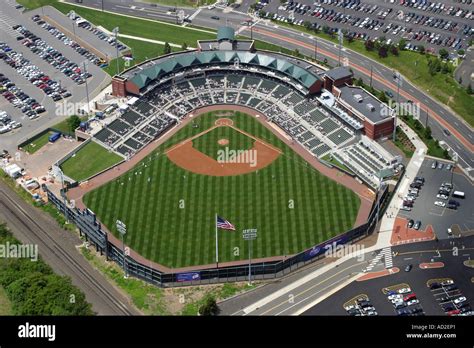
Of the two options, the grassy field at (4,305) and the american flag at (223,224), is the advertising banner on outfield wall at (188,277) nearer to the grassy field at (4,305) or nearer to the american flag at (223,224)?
the american flag at (223,224)

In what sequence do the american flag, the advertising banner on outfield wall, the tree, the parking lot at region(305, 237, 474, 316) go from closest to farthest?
the tree, the parking lot at region(305, 237, 474, 316), the american flag, the advertising banner on outfield wall

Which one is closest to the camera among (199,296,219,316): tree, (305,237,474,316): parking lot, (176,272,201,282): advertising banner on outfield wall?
(199,296,219,316): tree

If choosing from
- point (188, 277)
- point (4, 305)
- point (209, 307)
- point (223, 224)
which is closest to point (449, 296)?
point (223, 224)

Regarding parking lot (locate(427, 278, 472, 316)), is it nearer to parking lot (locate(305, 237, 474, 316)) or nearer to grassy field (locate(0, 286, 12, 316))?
parking lot (locate(305, 237, 474, 316))

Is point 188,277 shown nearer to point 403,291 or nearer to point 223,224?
point 223,224

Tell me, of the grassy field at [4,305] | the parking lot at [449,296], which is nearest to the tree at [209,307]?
the grassy field at [4,305]

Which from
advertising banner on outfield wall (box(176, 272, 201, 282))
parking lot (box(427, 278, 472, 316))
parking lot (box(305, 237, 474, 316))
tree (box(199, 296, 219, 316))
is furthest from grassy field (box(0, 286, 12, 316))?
parking lot (box(427, 278, 472, 316))

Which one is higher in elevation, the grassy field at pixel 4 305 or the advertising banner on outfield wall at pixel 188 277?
the advertising banner on outfield wall at pixel 188 277

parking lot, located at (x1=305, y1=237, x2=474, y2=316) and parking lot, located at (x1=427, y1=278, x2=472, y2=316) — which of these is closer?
parking lot, located at (x1=427, y1=278, x2=472, y2=316)
